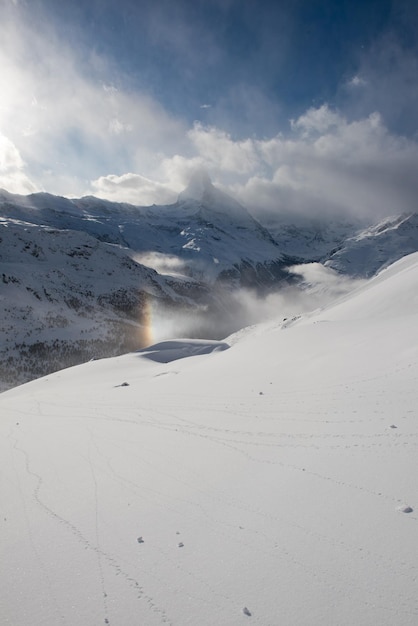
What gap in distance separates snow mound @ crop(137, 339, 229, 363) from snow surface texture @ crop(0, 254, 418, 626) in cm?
2617

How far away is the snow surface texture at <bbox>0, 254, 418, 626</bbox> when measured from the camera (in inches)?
92.8

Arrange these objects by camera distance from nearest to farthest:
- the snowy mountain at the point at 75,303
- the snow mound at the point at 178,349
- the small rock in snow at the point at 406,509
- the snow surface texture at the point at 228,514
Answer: the snow surface texture at the point at 228,514 → the small rock in snow at the point at 406,509 → the snow mound at the point at 178,349 → the snowy mountain at the point at 75,303

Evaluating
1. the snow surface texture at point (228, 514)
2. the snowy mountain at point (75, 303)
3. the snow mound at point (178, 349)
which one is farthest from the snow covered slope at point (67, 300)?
the snow surface texture at point (228, 514)

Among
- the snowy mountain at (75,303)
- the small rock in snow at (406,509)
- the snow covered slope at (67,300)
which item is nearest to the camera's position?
the small rock in snow at (406,509)

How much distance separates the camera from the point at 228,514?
3412 mm

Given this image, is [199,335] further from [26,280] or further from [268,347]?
[268,347]

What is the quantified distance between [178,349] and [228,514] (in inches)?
1397

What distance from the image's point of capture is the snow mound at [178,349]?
112 ft

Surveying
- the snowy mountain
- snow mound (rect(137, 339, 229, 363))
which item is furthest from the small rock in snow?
the snowy mountain

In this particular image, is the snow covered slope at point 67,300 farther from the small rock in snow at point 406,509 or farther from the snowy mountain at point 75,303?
the small rock in snow at point 406,509

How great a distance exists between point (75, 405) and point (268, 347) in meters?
8.00

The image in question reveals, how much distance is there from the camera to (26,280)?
2783 inches

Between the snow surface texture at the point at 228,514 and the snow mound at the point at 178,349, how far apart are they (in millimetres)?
26173

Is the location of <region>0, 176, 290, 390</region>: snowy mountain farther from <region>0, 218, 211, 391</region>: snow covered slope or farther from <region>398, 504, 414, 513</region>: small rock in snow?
<region>398, 504, 414, 513</region>: small rock in snow
